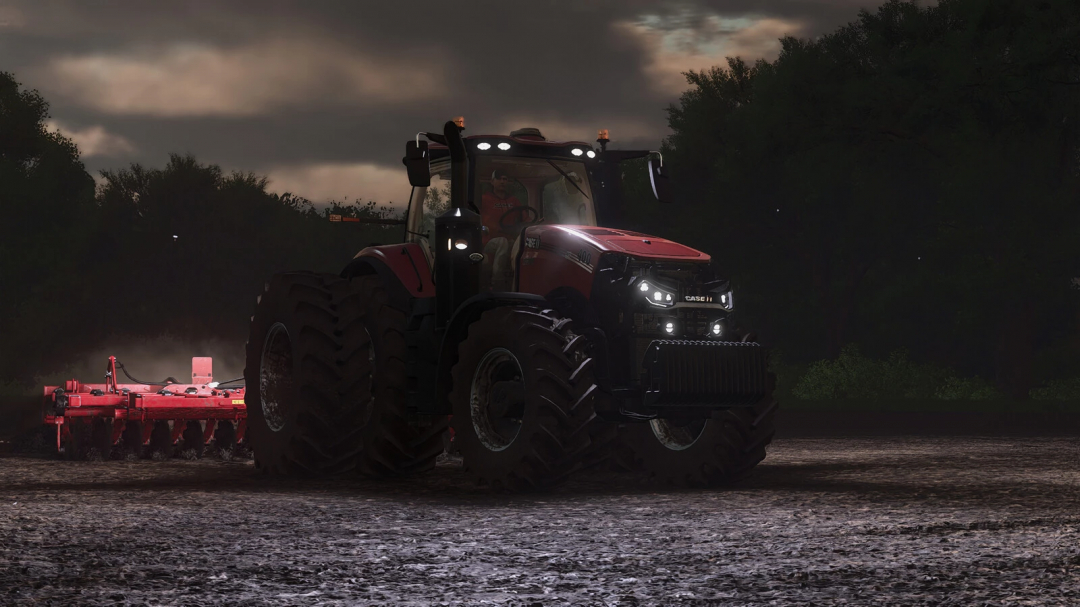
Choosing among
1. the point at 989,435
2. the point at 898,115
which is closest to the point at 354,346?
the point at 989,435

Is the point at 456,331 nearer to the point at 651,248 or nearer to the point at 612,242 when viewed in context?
the point at 612,242

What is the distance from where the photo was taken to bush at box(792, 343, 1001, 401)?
3894 centimetres

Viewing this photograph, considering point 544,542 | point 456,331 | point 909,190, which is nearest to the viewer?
point 544,542

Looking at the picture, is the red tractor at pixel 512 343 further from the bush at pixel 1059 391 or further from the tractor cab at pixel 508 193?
the bush at pixel 1059 391

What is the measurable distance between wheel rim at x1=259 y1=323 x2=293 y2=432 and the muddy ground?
787 millimetres

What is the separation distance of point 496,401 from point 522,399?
0.30 meters

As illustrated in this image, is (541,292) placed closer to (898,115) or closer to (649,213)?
(898,115)

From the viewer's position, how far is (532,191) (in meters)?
13.1

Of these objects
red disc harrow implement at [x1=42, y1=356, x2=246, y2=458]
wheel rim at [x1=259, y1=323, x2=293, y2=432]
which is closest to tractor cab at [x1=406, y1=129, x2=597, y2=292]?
wheel rim at [x1=259, y1=323, x2=293, y2=432]

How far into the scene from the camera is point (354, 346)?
12656mm

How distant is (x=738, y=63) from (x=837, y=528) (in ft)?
158

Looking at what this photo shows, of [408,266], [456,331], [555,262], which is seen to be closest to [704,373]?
[555,262]

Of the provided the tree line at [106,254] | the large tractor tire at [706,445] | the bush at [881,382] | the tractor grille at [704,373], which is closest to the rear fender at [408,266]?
the large tractor tire at [706,445]

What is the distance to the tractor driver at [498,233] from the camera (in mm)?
12398
